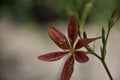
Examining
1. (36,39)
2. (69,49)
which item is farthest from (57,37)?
(36,39)

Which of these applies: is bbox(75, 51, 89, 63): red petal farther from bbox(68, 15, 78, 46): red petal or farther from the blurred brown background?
the blurred brown background

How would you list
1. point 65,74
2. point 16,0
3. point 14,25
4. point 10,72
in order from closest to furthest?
point 65,74
point 10,72
point 16,0
point 14,25

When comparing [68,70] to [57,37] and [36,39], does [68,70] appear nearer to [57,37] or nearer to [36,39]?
[57,37]

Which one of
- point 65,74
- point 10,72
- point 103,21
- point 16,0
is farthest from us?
point 16,0

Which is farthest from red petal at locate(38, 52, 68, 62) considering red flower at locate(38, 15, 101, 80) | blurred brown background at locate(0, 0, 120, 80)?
blurred brown background at locate(0, 0, 120, 80)

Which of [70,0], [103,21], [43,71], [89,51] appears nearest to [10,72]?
[43,71]

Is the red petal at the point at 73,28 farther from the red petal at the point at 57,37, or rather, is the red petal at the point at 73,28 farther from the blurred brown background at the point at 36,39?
the blurred brown background at the point at 36,39

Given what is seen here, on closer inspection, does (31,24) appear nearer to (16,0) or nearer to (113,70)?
(16,0)

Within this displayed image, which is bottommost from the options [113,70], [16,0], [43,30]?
[113,70]

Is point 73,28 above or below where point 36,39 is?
above
